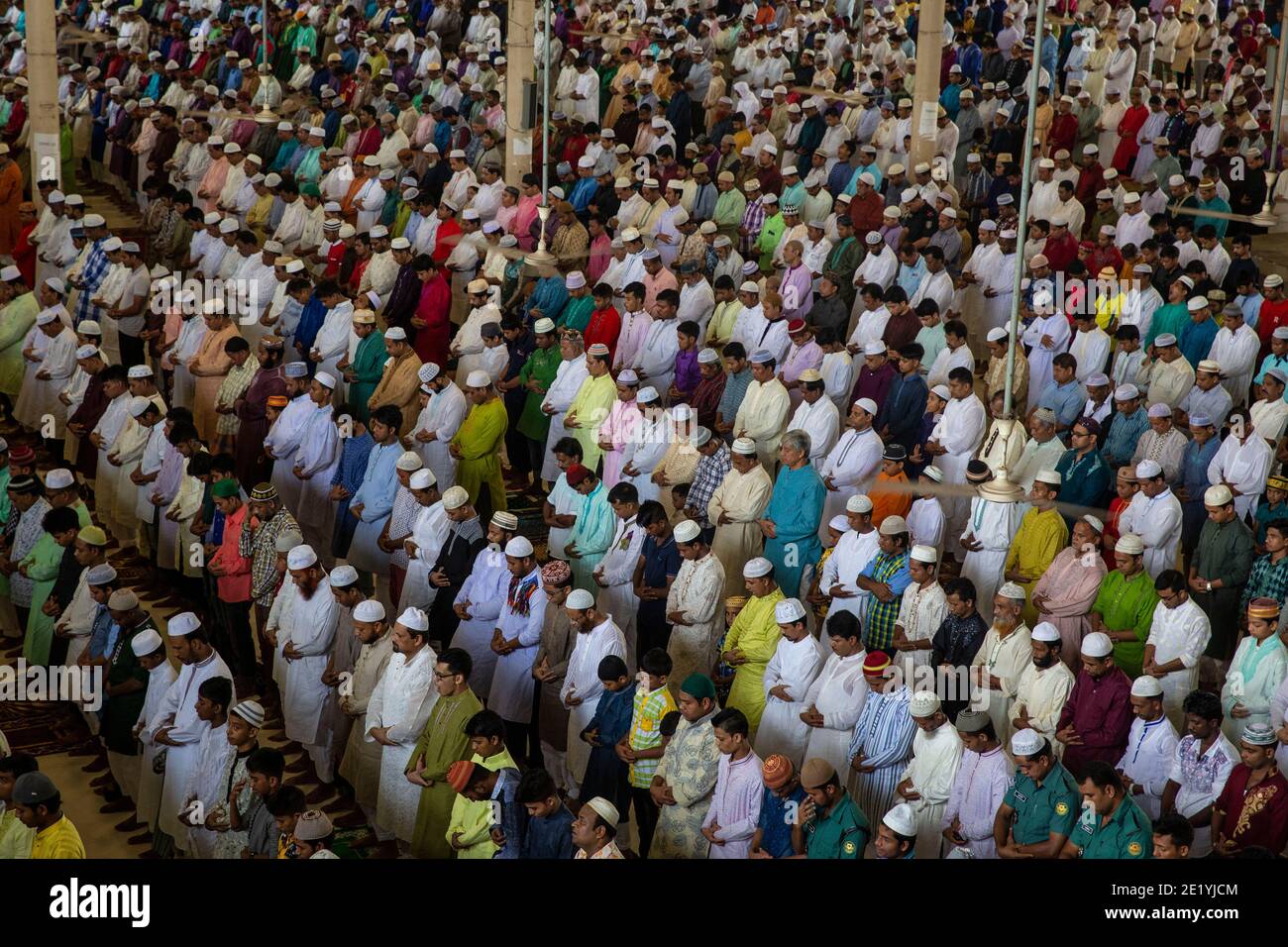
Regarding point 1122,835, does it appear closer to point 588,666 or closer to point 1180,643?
point 1180,643

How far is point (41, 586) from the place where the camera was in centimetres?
898

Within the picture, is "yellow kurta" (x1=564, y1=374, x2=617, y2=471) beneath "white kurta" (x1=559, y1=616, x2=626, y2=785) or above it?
above

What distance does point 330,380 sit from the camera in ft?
33.8

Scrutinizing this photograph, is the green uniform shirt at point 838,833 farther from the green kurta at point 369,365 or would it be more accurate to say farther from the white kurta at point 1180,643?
the green kurta at point 369,365

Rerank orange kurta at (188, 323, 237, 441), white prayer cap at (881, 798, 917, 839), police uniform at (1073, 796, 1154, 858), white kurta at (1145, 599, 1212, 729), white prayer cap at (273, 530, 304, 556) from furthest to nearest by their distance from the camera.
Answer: orange kurta at (188, 323, 237, 441), white prayer cap at (273, 530, 304, 556), white kurta at (1145, 599, 1212, 729), police uniform at (1073, 796, 1154, 858), white prayer cap at (881, 798, 917, 839)

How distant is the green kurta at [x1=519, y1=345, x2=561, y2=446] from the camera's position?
Result: 11469 mm

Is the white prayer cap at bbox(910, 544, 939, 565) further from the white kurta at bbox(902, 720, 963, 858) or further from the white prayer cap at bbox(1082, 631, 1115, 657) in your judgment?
the white kurta at bbox(902, 720, 963, 858)

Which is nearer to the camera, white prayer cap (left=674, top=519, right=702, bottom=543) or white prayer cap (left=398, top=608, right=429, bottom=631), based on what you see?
white prayer cap (left=398, top=608, right=429, bottom=631)

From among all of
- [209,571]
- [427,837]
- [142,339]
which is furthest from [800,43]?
[427,837]

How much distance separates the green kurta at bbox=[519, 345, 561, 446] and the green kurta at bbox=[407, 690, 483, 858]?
421 centimetres

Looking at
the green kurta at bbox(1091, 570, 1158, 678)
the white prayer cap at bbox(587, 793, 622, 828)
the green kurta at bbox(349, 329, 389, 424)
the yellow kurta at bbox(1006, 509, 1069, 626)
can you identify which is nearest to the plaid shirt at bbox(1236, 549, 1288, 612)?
the green kurta at bbox(1091, 570, 1158, 678)

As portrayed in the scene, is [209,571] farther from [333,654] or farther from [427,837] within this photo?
[427,837]

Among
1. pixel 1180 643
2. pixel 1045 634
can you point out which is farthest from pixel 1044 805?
pixel 1180 643

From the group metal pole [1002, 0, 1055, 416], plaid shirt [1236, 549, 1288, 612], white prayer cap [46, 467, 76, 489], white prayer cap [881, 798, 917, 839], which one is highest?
metal pole [1002, 0, 1055, 416]
